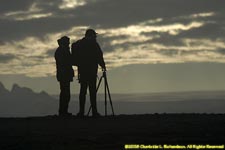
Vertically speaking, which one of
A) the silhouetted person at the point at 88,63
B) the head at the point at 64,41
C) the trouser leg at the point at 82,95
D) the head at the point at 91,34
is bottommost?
the trouser leg at the point at 82,95

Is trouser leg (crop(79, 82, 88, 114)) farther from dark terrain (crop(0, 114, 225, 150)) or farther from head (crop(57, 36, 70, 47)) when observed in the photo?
head (crop(57, 36, 70, 47))

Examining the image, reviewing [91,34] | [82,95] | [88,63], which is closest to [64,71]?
[88,63]

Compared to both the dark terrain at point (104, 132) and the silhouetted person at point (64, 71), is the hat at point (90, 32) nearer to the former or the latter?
the silhouetted person at point (64, 71)

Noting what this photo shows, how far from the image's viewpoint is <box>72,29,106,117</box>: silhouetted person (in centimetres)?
2283

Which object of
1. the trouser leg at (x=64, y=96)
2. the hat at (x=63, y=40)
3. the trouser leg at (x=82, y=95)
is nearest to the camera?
the trouser leg at (x=82, y=95)

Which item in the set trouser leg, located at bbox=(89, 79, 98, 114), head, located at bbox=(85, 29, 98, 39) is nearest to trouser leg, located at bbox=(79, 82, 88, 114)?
trouser leg, located at bbox=(89, 79, 98, 114)

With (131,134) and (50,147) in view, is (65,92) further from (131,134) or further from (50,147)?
(50,147)

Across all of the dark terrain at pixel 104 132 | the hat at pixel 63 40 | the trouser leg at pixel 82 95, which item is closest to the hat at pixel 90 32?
the hat at pixel 63 40

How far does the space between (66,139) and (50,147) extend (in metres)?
1.44

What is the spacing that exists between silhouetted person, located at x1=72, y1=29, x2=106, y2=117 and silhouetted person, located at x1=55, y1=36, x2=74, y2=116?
1.23 feet

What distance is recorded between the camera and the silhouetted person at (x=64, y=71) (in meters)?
23.4

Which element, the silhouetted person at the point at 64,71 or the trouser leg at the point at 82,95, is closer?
the trouser leg at the point at 82,95

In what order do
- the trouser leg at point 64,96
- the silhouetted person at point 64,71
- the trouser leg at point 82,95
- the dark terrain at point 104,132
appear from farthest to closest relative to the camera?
1. the trouser leg at point 64,96
2. the silhouetted person at point 64,71
3. the trouser leg at point 82,95
4. the dark terrain at point 104,132

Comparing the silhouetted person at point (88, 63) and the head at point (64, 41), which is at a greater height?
the head at point (64, 41)
